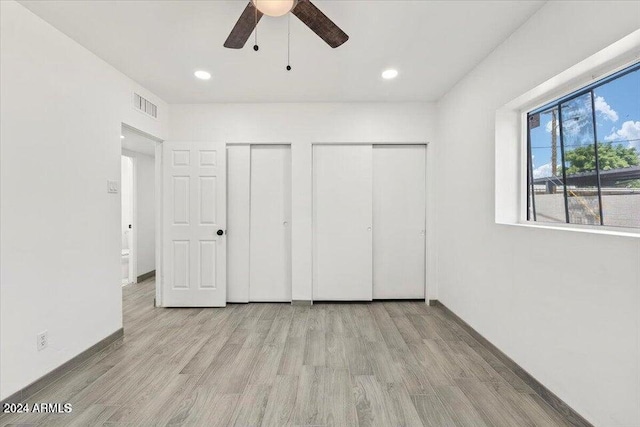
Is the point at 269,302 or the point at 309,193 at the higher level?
the point at 309,193

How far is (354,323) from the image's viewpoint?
9.80ft

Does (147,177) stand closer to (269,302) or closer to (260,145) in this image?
(260,145)

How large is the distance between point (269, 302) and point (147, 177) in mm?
3310

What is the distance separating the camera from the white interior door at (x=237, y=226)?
11.9 ft

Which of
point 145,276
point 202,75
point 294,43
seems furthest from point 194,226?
point 294,43

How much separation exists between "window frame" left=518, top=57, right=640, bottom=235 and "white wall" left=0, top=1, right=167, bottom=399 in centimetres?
346

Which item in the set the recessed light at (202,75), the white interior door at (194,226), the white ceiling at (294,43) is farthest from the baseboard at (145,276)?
the recessed light at (202,75)

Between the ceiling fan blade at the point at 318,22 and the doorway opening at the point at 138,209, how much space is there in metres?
3.77

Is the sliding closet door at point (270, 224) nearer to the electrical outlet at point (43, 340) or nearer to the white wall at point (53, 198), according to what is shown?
the white wall at point (53, 198)

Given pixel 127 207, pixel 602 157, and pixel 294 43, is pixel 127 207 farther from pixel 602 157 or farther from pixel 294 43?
pixel 602 157

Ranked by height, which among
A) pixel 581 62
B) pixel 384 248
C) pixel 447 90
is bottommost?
pixel 384 248

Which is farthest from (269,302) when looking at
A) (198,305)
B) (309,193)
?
(309,193)

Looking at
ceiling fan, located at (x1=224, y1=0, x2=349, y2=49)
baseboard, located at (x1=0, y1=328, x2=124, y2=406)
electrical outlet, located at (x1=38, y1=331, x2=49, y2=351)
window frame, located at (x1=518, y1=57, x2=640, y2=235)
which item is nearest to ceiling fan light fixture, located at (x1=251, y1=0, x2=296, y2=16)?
ceiling fan, located at (x1=224, y1=0, x2=349, y2=49)

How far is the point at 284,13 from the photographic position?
1.56 meters
